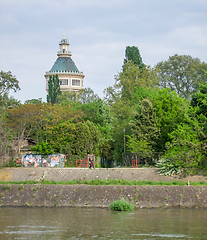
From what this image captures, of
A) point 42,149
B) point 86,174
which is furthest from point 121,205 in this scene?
point 42,149

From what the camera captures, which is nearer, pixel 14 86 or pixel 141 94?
pixel 141 94

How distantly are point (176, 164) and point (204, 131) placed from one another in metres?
4.69

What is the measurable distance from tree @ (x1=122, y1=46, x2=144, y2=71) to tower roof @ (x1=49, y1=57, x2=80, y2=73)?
5467cm

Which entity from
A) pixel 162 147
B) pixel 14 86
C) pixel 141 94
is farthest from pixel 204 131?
pixel 14 86

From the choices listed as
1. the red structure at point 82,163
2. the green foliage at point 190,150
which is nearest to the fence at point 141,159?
the red structure at point 82,163

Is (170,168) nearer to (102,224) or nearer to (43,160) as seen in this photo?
(43,160)

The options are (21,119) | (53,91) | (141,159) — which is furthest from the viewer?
(53,91)

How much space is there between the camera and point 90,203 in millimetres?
36656

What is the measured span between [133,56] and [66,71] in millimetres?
55982

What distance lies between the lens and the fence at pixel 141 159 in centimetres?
5356

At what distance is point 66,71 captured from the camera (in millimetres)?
153000

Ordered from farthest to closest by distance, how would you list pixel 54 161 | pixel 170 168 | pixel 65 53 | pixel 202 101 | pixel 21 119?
pixel 65 53 < pixel 21 119 < pixel 54 161 < pixel 202 101 < pixel 170 168

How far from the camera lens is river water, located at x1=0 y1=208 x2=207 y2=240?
23531 mm

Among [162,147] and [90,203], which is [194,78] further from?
[90,203]
